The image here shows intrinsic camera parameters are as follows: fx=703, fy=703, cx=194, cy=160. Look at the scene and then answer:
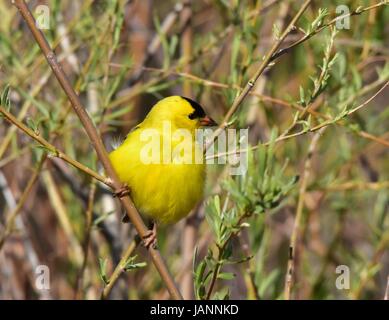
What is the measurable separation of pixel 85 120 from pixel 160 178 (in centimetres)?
53

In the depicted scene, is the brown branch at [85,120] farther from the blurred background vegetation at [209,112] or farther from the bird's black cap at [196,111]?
the bird's black cap at [196,111]

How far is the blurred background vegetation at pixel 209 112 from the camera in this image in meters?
1.75

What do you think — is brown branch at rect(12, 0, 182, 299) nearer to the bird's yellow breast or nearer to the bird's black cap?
the bird's yellow breast

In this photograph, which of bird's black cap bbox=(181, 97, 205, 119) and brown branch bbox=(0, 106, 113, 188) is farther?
bird's black cap bbox=(181, 97, 205, 119)

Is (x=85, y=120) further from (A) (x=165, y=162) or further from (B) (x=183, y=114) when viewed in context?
(B) (x=183, y=114)

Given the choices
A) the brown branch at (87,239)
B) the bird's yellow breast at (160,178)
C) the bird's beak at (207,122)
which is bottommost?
the brown branch at (87,239)

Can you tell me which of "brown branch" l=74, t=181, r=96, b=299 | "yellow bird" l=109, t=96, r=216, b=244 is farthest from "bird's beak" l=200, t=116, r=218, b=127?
"brown branch" l=74, t=181, r=96, b=299

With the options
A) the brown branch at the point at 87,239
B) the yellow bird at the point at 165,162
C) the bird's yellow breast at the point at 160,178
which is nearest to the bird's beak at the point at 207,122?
the yellow bird at the point at 165,162

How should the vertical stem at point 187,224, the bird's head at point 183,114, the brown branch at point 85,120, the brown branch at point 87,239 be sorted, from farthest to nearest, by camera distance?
the vertical stem at point 187,224
the bird's head at point 183,114
the brown branch at point 87,239
the brown branch at point 85,120

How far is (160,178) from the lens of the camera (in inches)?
66.5

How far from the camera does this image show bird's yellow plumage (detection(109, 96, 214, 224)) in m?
1.70

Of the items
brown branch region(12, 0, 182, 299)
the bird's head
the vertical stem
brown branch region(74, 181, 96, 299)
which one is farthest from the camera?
the vertical stem

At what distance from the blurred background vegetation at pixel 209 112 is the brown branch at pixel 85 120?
0.28 meters
